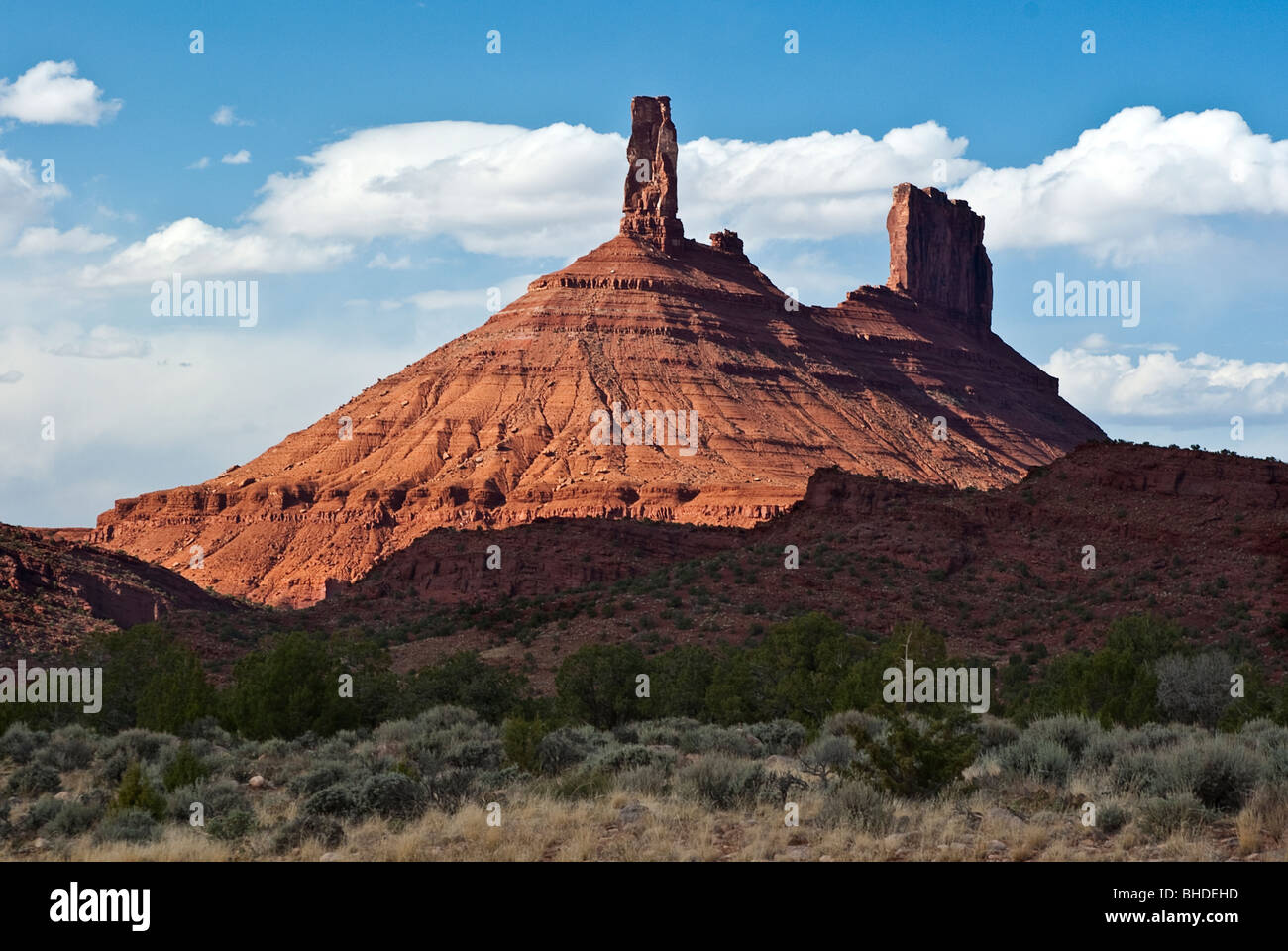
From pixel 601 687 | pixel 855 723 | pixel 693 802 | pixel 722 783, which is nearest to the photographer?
pixel 693 802

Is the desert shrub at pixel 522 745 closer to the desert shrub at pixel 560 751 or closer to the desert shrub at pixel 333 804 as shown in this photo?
the desert shrub at pixel 560 751

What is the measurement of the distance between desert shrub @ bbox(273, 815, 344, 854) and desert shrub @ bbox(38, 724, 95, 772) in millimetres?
8980

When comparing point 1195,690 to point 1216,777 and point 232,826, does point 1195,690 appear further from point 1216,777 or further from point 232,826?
point 232,826

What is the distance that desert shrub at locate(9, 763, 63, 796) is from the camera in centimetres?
2119

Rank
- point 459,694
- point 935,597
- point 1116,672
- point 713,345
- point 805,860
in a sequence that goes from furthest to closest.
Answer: point 713,345 < point 935,597 < point 459,694 < point 1116,672 < point 805,860

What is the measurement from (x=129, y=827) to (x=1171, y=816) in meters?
11.4

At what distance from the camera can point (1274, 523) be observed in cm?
5328

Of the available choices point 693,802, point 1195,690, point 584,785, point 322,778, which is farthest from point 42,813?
point 1195,690

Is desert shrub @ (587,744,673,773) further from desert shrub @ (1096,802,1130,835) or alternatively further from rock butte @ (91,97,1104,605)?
rock butte @ (91,97,1104,605)

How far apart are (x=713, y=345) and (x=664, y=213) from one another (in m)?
19.7

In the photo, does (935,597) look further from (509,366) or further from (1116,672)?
(509,366)

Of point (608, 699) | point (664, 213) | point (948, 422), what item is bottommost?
point (608, 699)

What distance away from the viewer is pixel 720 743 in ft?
75.0
